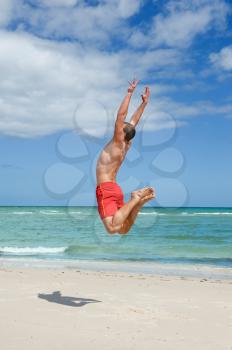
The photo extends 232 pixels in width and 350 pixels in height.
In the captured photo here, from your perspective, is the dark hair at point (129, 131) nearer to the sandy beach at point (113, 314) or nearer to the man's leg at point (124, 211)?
the man's leg at point (124, 211)

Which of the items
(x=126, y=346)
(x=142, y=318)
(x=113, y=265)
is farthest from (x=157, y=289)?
(x=113, y=265)

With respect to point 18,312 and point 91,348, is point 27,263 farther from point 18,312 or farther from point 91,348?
point 91,348

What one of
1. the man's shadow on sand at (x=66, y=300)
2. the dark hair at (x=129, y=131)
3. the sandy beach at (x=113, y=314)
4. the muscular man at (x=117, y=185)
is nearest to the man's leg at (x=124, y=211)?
the muscular man at (x=117, y=185)

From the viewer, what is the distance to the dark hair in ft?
22.7

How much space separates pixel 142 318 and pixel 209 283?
4.73 metres

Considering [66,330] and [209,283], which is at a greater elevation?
[66,330]

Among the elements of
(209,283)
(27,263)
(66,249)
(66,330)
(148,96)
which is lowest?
(66,249)

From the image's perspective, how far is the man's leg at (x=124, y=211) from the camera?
6.86 m

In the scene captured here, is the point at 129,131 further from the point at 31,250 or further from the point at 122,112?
the point at 31,250

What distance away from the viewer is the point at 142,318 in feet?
24.1

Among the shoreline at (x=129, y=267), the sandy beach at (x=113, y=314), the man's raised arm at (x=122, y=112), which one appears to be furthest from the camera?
the shoreline at (x=129, y=267)

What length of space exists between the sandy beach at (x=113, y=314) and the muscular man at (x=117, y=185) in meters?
1.46

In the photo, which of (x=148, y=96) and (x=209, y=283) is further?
(x=209, y=283)

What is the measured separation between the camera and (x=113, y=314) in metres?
7.60
